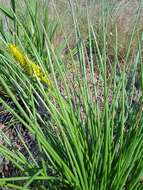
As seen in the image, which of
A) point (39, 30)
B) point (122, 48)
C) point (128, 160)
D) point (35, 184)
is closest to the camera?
point (128, 160)

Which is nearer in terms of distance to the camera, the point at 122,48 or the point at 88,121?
the point at 88,121

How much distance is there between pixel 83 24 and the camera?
2.83m

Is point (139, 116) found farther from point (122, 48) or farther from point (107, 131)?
point (122, 48)

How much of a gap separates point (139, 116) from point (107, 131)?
195mm

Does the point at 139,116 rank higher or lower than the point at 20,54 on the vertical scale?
lower

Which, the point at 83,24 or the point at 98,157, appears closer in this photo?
the point at 98,157

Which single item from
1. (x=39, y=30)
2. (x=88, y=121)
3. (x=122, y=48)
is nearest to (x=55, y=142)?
Answer: (x=88, y=121)

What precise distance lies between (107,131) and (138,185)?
0.18m

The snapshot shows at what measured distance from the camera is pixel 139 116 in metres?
1.24

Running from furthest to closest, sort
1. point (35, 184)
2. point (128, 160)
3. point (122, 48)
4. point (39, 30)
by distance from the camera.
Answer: point (122, 48), point (39, 30), point (35, 184), point (128, 160)

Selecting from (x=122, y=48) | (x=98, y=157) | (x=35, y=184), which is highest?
(x=98, y=157)

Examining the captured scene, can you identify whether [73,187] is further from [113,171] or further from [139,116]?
[139,116]

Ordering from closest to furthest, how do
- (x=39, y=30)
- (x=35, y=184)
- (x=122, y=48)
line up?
(x=35, y=184), (x=39, y=30), (x=122, y=48)

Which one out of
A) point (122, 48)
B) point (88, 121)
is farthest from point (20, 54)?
point (122, 48)
